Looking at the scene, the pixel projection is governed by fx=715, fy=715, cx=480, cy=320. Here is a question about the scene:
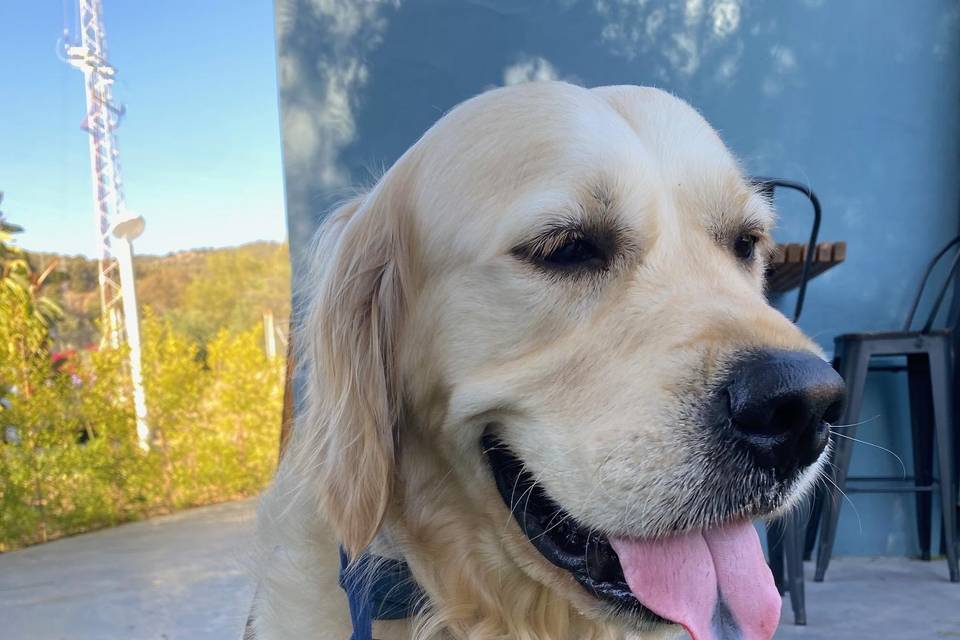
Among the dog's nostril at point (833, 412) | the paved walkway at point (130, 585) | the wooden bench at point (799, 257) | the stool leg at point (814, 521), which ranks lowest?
the paved walkway at point (130, 585)

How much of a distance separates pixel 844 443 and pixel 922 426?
614 millimetres

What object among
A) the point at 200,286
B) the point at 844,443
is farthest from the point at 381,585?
the point at 200,286

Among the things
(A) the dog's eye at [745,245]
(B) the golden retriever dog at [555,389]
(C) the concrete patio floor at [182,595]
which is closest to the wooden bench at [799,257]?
(A) the dog's eye at [745,245]

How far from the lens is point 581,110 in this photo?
4.67 feet

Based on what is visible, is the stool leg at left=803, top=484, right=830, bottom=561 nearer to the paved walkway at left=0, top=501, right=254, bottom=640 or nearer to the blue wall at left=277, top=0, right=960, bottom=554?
the blue wall at left=277, top=0, right=960, bottom=554

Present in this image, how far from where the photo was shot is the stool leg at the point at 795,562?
8.63ft

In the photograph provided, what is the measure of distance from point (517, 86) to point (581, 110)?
18 centimetres

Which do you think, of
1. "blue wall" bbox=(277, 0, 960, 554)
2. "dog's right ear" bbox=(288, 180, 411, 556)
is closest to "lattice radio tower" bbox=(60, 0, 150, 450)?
"blue wall" bbox=(277, 0, 960, 554)

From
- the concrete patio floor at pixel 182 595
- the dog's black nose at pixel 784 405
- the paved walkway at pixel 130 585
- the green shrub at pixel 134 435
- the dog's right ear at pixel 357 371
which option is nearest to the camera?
the dog's black nose at pixel 784 405

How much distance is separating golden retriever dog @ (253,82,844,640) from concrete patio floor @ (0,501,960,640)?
0.72 meters

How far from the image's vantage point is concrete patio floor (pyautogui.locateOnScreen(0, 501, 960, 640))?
277 centimetres

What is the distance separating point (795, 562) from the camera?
8.67 ft

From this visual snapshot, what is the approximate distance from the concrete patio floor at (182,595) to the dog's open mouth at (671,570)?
38.7 inches

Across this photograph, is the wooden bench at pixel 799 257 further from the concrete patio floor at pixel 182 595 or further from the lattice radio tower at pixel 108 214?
the lattice radio tower at pixel 108 214
